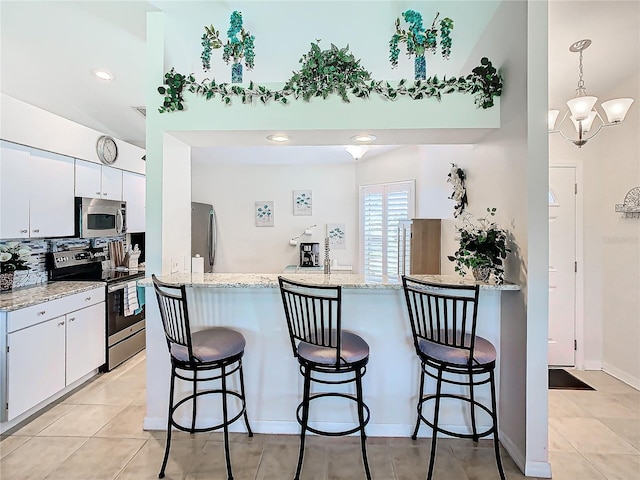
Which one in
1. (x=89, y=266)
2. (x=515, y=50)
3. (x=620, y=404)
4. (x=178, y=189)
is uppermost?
(x=515, y=50)

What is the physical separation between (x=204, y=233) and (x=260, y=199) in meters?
1.05

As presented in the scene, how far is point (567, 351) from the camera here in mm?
3389

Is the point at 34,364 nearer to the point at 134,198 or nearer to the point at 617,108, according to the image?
the point at 134,198

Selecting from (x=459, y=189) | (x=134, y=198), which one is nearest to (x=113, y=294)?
(x=134, y=198)

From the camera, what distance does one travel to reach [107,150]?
3.56 metres

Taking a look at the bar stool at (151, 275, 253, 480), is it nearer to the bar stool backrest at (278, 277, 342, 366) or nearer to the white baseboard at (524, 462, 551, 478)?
the bar stool backrest at (278, 277, 342, 366)

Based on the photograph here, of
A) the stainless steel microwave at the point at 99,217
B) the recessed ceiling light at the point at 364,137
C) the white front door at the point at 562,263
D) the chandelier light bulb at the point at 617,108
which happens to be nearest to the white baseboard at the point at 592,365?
the white front door at the point at 562,263

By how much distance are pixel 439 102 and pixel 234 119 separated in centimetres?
138

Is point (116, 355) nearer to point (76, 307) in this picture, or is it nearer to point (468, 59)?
point (76, 307)

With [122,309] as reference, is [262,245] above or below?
above

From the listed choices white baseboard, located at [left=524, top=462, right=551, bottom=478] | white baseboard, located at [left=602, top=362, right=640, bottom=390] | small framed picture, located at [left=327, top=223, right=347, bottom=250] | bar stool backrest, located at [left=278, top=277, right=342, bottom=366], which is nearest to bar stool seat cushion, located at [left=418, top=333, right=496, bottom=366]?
bar stool backrest, located at [left=278, top=277, right=342, bottom=366]

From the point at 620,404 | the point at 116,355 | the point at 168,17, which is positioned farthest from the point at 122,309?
the point at 620,404

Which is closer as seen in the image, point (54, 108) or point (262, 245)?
point (54, 108)

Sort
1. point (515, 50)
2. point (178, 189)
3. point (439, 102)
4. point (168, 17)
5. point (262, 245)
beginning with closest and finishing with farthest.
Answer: point (515, 50)
point (439, 102)
point (168, 17)
point (178, 189)
point (262, 245)
